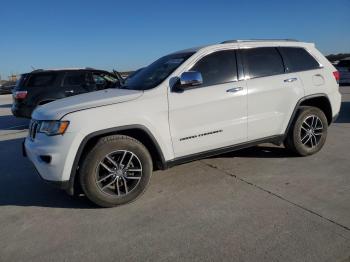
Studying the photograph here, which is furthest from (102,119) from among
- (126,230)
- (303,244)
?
(303,244)

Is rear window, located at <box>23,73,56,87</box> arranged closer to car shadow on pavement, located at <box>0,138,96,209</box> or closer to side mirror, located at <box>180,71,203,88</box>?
car shadow on pavement, located at <box>0,138,96,209</box>

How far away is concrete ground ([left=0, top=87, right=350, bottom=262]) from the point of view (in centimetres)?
292

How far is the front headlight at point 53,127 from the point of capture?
3607 millimetres

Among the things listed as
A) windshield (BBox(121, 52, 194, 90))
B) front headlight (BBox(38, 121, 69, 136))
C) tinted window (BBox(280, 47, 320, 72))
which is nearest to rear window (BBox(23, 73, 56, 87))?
windshield (BBox(121, 52, 194, 90))

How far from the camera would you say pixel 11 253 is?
307 cm

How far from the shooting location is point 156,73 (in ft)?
15.2

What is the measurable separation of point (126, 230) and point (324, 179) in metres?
2.60

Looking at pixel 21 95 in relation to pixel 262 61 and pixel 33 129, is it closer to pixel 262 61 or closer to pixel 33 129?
pixel 33 129

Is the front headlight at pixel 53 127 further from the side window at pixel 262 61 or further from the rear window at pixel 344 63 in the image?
the rear window at pixel 344 63

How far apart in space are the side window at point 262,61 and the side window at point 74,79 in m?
6.54

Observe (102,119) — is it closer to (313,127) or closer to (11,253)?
(11,253)

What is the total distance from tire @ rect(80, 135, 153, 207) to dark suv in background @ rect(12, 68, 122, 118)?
228 inches

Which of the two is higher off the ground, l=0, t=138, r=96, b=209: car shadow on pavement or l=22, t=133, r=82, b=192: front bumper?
l=22, t=133, r=82, b=192: front bumper

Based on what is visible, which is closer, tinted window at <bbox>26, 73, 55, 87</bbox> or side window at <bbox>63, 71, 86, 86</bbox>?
tinted window at <bbox>26, 73, 55, 87</bbox>
